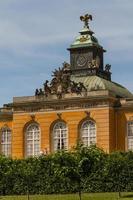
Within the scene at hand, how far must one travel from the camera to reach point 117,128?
7288 cm

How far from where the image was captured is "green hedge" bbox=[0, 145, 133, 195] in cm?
5594

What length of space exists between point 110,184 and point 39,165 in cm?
661

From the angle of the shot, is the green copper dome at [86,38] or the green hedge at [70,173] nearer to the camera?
the green hedge at [70,173]

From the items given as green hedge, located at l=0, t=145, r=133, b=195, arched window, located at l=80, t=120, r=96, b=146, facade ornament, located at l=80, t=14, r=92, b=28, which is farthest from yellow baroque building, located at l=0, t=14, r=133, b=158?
green hedge, located at l=0, t=145, r=133, b=195

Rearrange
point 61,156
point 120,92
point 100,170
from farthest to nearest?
point 120,92
point 100,170
point 61,156

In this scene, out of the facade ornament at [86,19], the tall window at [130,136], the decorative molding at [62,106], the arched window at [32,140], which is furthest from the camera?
the facade ornament at [86,19]

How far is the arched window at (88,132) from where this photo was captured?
72625mm

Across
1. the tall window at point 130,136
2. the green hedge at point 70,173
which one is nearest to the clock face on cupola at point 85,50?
the tall window at point 130,136

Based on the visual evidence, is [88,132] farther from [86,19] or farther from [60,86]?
[86,19]

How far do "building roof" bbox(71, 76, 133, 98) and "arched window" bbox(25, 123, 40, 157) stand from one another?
671 cm

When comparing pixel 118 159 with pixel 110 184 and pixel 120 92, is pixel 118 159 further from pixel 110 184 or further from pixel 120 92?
pixel 120 92

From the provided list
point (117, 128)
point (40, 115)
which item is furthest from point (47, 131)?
point (117, 128)

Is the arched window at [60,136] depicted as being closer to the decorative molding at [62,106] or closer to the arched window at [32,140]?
the decorative molding at [62,106]

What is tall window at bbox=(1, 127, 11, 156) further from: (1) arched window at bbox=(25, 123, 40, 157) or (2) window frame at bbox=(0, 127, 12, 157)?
→ (1) arched window at bbox=(25, 123, 40, 157)
